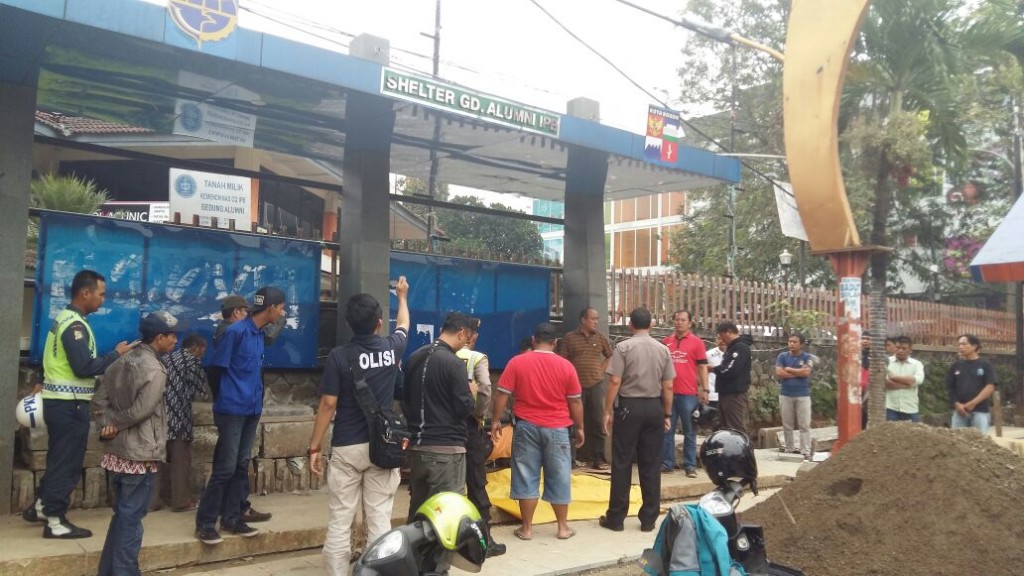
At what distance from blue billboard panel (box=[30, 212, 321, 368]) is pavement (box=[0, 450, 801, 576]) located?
67.1 inches

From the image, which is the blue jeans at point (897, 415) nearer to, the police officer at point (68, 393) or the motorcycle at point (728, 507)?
the motorcycle at point (728, 507)

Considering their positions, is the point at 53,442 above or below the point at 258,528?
above

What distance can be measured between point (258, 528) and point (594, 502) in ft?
11.0

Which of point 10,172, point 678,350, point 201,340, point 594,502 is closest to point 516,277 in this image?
point 678,350

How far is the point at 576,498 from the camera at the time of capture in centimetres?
775

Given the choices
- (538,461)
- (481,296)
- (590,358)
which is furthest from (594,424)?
(538,461)

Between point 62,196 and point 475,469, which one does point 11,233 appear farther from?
point 62,196

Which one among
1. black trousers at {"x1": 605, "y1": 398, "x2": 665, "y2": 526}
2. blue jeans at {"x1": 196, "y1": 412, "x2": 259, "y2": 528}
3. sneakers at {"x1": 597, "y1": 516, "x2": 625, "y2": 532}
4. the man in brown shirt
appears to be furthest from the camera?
the man in brown shirt

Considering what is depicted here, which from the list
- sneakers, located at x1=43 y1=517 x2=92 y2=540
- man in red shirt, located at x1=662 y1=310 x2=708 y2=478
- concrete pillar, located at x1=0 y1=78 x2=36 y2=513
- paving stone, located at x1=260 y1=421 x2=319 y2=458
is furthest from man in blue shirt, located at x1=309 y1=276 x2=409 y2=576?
man in red shirt, located at x1=662 y1=310 x2=708 y2=478

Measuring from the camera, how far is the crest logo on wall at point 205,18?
567 cm

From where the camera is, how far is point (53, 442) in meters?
5.50

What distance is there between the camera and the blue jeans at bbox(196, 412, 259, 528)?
5.52 m

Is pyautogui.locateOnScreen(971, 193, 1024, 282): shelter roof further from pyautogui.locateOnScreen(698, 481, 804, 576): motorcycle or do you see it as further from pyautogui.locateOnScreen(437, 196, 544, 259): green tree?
pyautogui.locateOnScreen(437, 196, 544, 259): green tree

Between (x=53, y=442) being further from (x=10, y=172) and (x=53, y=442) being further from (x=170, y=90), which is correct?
(x=170, y=90)
